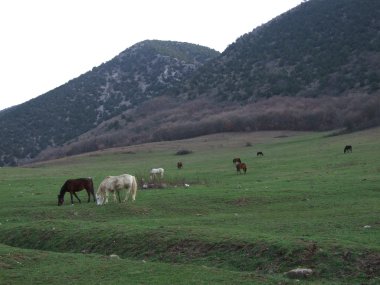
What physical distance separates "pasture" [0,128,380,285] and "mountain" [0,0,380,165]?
52.1 meters

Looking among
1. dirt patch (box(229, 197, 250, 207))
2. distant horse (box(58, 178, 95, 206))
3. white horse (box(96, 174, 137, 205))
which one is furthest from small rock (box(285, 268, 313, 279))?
distant horse (box(58, 178, 95, 206))

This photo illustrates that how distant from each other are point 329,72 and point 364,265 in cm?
10333

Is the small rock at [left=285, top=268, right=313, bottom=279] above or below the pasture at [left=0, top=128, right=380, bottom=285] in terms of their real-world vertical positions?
below

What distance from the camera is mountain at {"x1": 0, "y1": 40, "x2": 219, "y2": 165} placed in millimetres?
139300

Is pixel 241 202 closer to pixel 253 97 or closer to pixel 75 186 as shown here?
pixel 75 186

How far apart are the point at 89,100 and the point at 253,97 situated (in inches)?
2747

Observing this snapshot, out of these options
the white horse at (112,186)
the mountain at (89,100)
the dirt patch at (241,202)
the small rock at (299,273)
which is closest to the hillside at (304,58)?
the mountain at (89,100)

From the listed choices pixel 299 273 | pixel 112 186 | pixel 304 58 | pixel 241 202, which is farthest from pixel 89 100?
pixel 299 273

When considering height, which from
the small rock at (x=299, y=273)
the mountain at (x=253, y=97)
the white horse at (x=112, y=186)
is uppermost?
the mountain at (x=253, y=97)

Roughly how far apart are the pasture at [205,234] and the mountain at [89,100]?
10191 cm

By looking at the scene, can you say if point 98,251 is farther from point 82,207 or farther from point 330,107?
point 330,107

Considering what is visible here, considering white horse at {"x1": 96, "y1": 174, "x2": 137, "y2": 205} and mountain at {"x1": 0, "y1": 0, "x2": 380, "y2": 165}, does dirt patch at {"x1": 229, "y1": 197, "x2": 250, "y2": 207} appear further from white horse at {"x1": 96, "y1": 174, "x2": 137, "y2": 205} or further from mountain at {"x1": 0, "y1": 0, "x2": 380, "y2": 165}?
mountain at {"x1": 0, "y1": 0, "x2": 380, "y2": 165}

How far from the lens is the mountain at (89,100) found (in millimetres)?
139300

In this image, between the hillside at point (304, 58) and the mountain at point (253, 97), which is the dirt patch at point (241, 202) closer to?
the mountain at point (253, 97)
